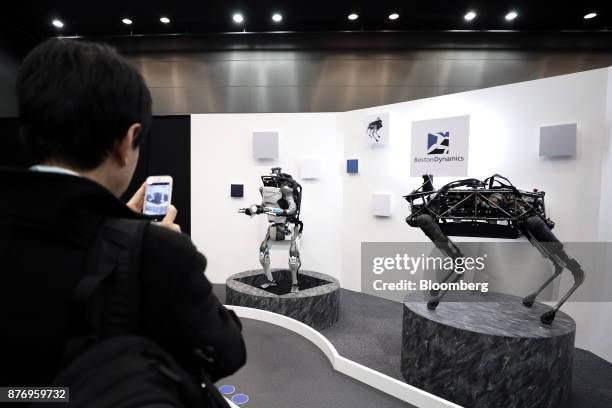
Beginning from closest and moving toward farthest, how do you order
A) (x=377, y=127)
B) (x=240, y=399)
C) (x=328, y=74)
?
1. (x=240, y=399)
2. (x=377, y=127)
3. (x=328, y=74)

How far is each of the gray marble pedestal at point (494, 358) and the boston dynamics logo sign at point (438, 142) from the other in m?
2.17

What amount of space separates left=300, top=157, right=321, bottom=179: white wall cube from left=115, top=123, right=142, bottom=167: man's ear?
15.0 ft

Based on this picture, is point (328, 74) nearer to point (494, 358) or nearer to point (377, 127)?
point (377, 127)

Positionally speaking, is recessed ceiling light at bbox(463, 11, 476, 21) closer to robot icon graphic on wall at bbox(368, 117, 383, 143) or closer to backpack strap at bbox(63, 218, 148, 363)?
robot icon graphic on wall at bbox(368, 117, 383, 143)

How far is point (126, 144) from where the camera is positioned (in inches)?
27.3

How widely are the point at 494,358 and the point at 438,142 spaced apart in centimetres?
267

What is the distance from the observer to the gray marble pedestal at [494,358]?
2.23m

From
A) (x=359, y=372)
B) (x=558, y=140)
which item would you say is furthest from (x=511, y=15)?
(x=359, y=372)

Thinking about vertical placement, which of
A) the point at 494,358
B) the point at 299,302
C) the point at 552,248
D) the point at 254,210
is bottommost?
the point at 299,302

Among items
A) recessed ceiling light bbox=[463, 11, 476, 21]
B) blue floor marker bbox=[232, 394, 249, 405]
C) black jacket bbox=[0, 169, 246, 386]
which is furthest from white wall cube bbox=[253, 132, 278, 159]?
black jacket bbox=[0, 169, 246, 386]

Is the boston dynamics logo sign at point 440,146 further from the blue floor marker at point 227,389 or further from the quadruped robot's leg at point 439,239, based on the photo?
the blue floor marker at point 227,389

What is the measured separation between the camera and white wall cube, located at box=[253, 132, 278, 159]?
5293 mm

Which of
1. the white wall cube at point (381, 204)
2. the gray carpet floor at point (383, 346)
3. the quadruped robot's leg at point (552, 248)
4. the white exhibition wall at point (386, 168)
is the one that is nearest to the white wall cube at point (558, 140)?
the white exhibition wall at point (386, 168)

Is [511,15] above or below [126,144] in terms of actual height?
above
